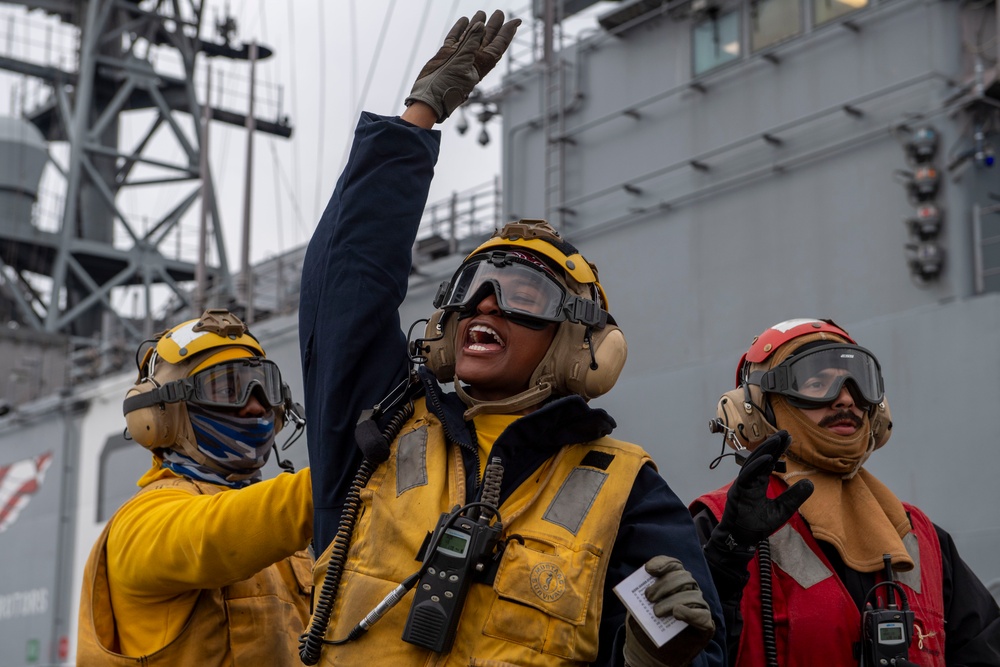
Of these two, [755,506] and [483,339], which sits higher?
[483,339]

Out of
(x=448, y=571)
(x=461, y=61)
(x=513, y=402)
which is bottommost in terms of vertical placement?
(x=448, y=571)

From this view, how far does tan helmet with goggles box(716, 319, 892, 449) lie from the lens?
157 inches

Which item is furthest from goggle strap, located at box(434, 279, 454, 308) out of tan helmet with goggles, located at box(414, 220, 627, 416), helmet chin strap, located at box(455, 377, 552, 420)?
helmet chin strap, located at box(455, 377, 552, 420)

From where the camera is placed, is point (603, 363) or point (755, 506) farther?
point (755, 506)

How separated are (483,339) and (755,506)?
33.6 inches

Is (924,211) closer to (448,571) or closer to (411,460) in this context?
(411,460)

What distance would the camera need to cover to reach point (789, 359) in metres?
4.04

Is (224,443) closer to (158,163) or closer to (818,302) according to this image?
(818,302)

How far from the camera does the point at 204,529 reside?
349 cm

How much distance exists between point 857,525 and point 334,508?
1695mm

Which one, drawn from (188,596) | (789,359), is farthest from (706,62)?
(188,596)

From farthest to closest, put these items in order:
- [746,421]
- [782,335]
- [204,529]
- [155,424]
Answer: [155,424]
[782,335]
[746,421]
[204,529]

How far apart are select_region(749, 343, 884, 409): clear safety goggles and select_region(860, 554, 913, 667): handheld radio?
2.11 feet

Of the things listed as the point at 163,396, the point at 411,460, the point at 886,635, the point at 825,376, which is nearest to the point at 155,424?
the point at 163,396
